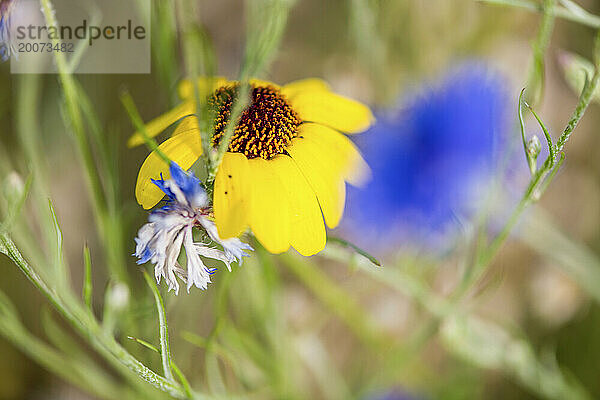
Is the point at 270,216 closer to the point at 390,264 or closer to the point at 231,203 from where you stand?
the point at 231,203

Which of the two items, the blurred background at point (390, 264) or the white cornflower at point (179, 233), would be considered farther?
the blurred background at point (390, 264)

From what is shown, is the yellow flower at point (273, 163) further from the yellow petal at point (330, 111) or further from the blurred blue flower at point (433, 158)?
the blurred blue flower at point (433, 158)

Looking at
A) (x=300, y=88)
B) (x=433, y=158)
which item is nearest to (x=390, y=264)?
(x=433, y=158)

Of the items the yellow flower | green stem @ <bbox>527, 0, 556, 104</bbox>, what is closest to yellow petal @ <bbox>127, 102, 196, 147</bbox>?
the yellow flower

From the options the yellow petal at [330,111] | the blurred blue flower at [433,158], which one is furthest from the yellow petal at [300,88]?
the blurred blue flower at [433,158]

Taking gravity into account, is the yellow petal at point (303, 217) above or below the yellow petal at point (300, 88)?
below

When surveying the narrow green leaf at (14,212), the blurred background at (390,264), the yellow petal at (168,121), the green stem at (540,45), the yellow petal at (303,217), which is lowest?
the blurred background at (390,264)

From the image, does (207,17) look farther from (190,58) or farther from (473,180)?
(190,58)
